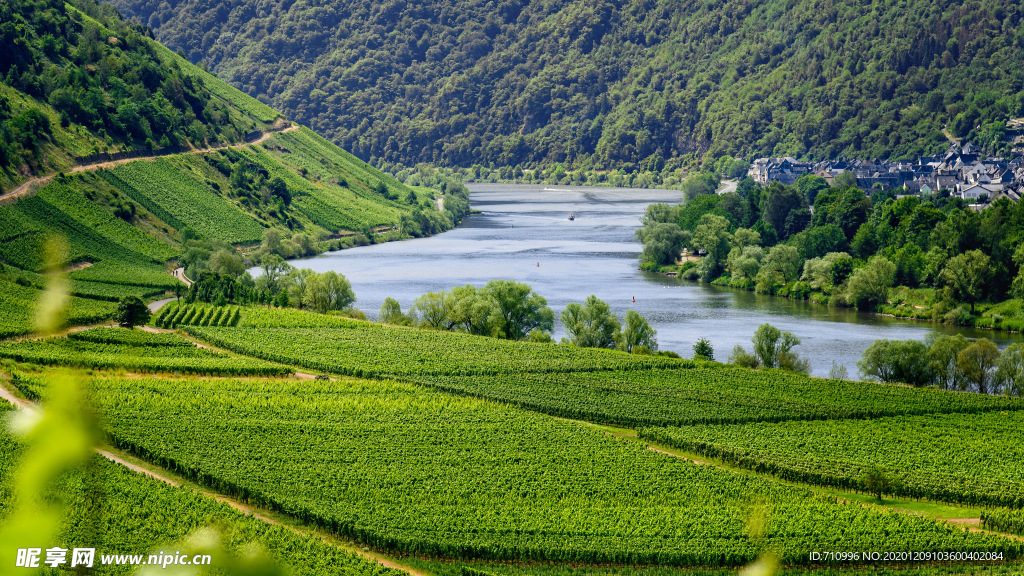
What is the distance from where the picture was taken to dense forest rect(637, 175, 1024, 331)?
96.9 m

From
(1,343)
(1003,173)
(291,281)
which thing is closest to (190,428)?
(1,343)

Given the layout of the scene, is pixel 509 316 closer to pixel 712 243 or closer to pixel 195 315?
pixel 195 315

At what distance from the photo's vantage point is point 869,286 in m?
101

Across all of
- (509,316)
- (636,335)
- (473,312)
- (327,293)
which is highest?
(327,293)

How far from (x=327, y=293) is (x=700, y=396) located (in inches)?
1789

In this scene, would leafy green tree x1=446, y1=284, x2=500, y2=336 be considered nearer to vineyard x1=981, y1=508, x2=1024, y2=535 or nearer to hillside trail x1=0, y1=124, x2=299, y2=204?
vineyard x1=981, y1=508, x2=1024, y2=535

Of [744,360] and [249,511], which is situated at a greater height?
[744,360]

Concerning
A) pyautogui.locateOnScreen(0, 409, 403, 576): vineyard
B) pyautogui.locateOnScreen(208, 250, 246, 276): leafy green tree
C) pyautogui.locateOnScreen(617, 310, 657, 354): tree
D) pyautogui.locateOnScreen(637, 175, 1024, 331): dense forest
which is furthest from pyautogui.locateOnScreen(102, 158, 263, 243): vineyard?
pyautogui.locateOnScreen(0, 409, 403, 576): vineyard

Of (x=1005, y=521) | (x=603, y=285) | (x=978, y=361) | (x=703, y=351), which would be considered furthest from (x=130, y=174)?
(x=1005, y=521)

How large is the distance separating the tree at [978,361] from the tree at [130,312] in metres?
64.3

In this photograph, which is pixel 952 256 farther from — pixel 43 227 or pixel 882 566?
pixel 43 227

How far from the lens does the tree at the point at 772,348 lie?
74.6 meters

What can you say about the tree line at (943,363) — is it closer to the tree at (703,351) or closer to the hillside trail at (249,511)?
the tree at (703,351)

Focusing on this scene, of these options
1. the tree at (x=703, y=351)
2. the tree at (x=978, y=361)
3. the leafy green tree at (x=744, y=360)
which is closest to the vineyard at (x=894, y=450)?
the tree at (x=978, y=361)
